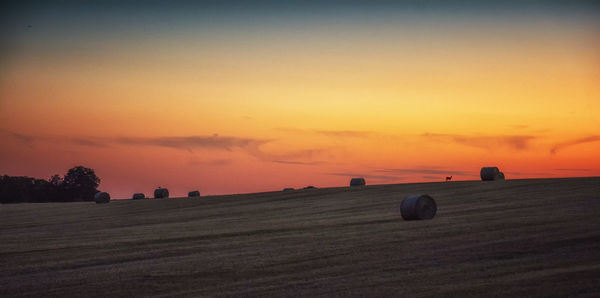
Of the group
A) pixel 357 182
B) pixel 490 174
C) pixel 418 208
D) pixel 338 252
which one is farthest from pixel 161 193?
pixel 338 252

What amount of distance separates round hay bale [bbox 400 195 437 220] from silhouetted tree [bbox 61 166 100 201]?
10341 cm

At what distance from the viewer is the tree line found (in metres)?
121

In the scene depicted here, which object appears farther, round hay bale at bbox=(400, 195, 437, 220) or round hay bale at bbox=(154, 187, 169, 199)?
round hay bale at bbox=(154, 187, 169, 199)

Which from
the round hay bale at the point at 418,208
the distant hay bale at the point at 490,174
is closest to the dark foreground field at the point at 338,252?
the round hay bale at the point at 418,208

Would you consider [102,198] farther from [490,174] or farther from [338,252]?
[338,252]

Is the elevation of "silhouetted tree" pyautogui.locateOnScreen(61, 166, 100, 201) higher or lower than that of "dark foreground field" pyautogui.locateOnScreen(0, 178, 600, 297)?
higher

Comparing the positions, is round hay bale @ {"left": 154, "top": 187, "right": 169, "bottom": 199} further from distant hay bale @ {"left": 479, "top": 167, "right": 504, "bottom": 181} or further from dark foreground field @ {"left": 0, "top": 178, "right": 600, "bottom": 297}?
distant hay bale @ {"left": 479, "top": 167, "right": 504, "bottom": 181}

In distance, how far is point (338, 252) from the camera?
2244cm

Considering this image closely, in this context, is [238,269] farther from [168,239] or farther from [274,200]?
[274,200]

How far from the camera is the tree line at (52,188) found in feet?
396

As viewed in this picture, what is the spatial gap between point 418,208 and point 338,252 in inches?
374

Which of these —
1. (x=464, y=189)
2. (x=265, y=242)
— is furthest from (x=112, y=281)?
(x=464, y=189)

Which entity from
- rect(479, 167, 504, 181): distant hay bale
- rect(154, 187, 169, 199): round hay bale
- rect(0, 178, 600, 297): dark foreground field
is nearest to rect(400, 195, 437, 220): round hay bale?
rect(0, 178, 600, 297): dark foreground field

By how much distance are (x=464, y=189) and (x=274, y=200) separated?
48.3ft
